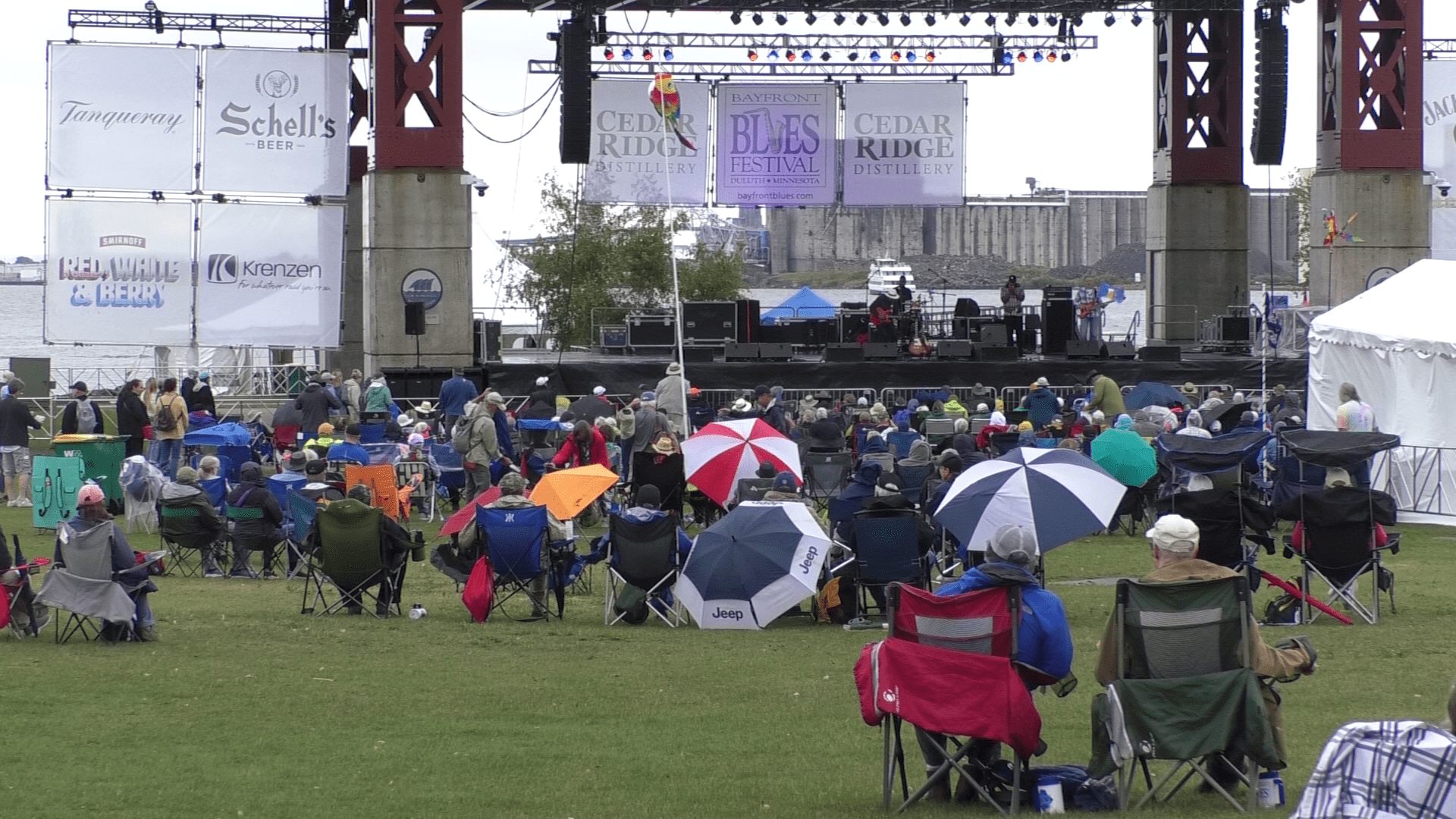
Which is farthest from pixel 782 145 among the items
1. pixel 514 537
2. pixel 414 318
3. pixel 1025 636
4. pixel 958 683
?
pixel 958 683

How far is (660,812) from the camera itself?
6848 mm

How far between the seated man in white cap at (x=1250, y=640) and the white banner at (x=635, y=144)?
22658mm

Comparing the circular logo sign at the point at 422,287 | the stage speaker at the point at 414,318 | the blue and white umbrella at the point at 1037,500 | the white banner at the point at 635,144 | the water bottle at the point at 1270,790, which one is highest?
the white banner at the point at 635,144

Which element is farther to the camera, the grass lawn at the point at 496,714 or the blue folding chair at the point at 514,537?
the blue folding chair at the point at 514,537

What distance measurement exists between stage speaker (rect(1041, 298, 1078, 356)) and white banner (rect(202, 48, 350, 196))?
11.1 m

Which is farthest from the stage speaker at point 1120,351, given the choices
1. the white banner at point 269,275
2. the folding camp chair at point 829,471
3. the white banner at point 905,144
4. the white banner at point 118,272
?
the white banner at point 118,272

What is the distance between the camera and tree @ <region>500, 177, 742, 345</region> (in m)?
42.8

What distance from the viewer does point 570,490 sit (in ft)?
41.4

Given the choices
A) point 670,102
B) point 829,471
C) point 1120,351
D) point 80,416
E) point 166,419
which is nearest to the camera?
point 829,471

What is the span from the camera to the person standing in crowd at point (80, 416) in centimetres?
2013

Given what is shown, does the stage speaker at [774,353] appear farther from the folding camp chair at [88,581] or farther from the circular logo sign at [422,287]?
the folding camp chair at [88,581]

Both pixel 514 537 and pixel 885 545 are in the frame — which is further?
pixel 514 537

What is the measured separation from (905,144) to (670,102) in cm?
431

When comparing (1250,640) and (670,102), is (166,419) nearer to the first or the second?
(670,102)
